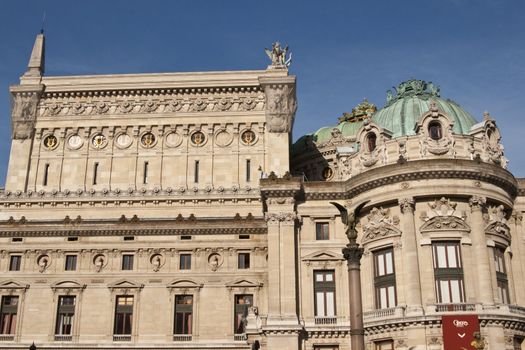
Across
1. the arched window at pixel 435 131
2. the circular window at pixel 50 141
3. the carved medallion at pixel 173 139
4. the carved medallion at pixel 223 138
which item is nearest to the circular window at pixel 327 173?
the carved medallion at pixel 223 138

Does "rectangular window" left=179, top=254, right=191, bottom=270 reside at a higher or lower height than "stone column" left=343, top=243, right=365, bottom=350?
higher

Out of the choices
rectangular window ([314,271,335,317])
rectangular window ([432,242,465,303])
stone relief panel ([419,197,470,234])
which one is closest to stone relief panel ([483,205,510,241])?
stone relief panel ([419,197,470,234])

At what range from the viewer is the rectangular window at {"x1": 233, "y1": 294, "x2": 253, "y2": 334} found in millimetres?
55344

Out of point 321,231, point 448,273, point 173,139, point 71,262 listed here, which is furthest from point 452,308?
point 173,139

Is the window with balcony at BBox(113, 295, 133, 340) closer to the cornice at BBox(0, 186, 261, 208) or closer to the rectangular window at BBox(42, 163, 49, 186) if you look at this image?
the cornice at BBox(0, 186, 261, 208)

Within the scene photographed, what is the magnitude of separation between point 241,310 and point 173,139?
2055cm

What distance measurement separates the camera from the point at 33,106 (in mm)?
70438

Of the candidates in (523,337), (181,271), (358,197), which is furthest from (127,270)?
(523,337)

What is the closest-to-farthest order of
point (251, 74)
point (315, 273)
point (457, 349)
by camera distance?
point (457, 349)
point (315, 273)
point (251, 74)

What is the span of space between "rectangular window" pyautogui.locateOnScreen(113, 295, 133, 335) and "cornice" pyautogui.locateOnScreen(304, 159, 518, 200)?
20.1 m

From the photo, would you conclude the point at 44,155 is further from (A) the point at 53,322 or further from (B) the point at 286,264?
(B) the point at 286,264

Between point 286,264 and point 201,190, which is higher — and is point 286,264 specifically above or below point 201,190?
below

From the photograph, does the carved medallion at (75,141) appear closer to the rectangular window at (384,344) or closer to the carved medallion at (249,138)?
the carved medallion at (249,138)

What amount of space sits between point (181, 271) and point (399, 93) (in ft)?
75.5
